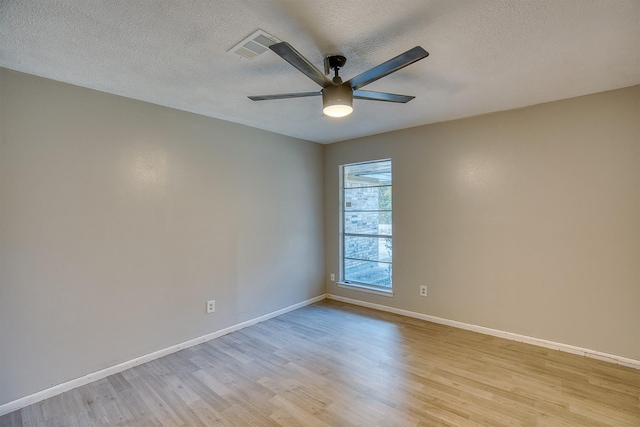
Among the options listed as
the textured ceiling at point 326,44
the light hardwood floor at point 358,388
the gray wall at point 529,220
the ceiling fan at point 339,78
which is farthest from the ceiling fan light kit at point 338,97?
the gray wall at point 529,220

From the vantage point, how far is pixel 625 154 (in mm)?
2564

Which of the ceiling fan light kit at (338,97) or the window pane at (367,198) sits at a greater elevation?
the ceiling fan light kit at (338,97)

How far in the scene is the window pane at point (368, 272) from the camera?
416 cm

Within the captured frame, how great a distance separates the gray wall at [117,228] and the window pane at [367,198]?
1237mm

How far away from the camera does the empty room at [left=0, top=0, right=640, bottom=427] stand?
5.84 feet

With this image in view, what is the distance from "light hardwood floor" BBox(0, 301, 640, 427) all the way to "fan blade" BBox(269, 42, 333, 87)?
84.3 inches

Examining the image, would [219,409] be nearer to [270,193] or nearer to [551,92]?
[270,193]

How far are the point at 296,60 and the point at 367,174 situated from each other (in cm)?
298

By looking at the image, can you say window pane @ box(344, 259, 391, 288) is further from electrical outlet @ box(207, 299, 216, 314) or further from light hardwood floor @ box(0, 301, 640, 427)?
electrical outlet @ box(207, 299, 216, 314)

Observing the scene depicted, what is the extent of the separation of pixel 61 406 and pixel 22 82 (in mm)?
2330

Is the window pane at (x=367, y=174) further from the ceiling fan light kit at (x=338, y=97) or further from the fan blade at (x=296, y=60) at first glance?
the fan blade at (x=296, y=60)

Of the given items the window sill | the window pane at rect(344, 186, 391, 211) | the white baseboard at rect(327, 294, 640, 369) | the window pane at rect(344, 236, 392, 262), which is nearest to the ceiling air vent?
the window pane at rect(344, 186, 391, 211)

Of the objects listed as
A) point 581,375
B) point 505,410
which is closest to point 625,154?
point 581,375

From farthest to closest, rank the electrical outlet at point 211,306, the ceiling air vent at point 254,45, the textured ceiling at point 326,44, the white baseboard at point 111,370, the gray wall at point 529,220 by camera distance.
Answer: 1. the electrical outlet at point 211,306
2. the gray wall at point 529,220
3. the white baseboard at point 111,370
4. the ceiling air vent at point 254,45
5. the textured ceiling at point 326,44
